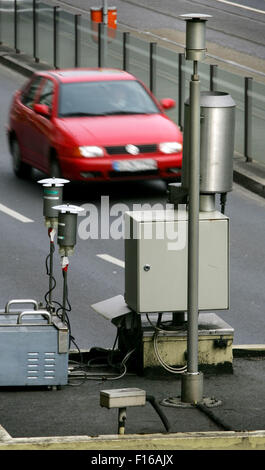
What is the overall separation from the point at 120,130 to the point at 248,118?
363cm

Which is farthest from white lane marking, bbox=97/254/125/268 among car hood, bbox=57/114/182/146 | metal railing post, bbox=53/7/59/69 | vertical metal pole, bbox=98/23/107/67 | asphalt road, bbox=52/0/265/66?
asphalt road, bbox=52/0/265/66

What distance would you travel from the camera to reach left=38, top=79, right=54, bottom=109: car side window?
74.9ft

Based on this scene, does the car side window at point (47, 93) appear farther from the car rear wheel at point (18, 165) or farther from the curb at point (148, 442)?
the curb at point (148, 442)

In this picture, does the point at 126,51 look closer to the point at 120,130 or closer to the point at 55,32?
the point at 55,32

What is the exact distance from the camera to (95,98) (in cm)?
2270

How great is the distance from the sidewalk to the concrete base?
133 millimetres

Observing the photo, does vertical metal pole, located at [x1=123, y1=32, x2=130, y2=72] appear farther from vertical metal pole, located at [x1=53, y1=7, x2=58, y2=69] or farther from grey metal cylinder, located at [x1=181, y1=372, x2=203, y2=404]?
grey metal cylinder, located at [x1=181, y1=372, x2=203, y2=404]

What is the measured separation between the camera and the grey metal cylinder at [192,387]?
12.2m

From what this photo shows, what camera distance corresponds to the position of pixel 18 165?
23.8 metres

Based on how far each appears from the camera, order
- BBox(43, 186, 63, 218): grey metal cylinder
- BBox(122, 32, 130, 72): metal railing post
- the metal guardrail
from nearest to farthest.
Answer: BBox(43, 186, 63, 218): grey metal cylinder, the metal guardrail, BBox(122, 32, 130, 72): metal railing post

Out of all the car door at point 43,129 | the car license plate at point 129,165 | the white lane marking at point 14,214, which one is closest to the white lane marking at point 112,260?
the white lane marking at point 14,214
